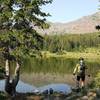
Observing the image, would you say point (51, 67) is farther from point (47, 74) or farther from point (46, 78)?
point (46, 78)

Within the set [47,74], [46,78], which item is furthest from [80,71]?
[47,74]

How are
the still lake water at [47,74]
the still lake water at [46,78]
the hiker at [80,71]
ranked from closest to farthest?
the hiker at [80,71], the still lake water at [46,78], the still lake water at [47,74]

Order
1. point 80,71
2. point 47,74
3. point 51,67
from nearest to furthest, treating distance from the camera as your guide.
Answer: point 80,71
point 47,74
point 51,67

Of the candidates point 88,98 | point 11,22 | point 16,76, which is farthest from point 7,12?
point 88,98

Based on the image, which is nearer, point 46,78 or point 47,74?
point 46,78

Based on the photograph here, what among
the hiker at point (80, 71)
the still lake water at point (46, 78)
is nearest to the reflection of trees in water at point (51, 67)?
the still lake water at point (46, 78)

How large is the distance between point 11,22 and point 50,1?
3.92 m

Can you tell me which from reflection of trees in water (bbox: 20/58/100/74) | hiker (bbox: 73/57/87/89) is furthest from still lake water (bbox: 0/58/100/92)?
hiker (bbox: 73/57/87/89)

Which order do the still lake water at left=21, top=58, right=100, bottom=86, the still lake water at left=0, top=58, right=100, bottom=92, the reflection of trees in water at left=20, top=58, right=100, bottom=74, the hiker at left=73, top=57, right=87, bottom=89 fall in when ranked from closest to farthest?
1. the hiker at left=73, top=57, right=87, bottom=89
2. the still lake water at left=0, top=58, right=100, bottom=92
3. the still lake water at left=21, top=58, right=100, bottom=86
4. the reflection of trees in water at left=20, top=58, right=100, bottom=74

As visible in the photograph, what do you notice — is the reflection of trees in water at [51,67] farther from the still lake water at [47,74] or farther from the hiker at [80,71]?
the hiker at [80,71]

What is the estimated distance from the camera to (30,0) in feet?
103

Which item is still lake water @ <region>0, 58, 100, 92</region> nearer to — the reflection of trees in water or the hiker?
the reflection of trees in water

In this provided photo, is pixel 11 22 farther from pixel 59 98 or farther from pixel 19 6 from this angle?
pixel 59 98

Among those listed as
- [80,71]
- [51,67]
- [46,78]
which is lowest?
[46,78]
